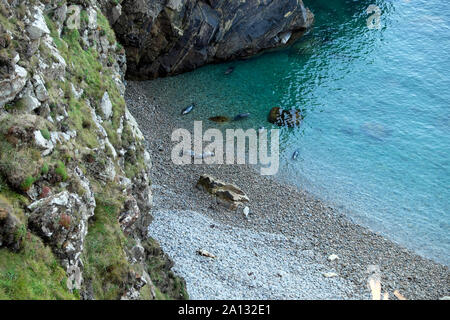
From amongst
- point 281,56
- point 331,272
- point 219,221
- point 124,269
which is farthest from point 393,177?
point 124,269

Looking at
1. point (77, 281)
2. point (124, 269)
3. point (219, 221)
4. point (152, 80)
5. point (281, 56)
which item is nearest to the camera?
point (77, 281)

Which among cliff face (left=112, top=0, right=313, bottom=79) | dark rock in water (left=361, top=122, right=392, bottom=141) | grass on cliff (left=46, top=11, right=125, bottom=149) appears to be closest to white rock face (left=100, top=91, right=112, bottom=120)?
grass on cliff (left=46, top=11, right=125, bottom=149)

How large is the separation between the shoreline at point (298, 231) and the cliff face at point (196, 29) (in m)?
12.2

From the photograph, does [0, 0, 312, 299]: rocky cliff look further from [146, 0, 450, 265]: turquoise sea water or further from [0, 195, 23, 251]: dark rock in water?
[146, 0, 450, 265]: turquoise sea water

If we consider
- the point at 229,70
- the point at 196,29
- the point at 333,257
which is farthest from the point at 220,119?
the point at 333,257

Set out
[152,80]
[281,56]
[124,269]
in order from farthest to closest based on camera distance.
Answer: [281,56] < [152,80] < [124,269]

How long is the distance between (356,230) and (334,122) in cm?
1825

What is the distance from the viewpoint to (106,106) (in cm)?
2908

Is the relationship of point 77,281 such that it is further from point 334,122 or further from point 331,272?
point 334,122

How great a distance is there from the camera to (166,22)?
54.5 metres

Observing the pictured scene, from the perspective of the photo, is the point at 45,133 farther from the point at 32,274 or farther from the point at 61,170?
the point at 32,274

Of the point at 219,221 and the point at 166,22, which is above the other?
the point at 166,22

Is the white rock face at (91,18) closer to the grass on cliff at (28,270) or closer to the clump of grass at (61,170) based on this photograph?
the clump of grass at (61,170)

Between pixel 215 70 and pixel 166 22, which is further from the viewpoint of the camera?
pixel 215 70
